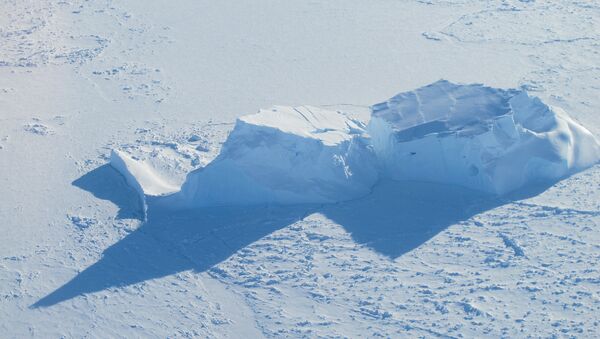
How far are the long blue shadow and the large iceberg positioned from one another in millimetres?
116

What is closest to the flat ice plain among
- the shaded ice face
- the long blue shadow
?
the long blue shadow

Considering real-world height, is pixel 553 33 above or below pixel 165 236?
above

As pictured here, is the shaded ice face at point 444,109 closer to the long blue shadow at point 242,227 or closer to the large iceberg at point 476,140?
the large iceberg at point 476,140

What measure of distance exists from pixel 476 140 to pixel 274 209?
1.38 m

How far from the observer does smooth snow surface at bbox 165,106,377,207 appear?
19.6ft

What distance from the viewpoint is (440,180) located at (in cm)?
606

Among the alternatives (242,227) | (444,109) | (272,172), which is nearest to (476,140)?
(444,109)

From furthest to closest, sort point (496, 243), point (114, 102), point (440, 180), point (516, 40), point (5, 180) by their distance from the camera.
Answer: point (516, 40), point (114, 102), point (5, 180), point (440, 180), point (496, 243)

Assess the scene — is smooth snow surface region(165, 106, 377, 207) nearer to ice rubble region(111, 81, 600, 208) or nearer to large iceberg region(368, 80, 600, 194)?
ice rubble region(111, 81, 600, 208)

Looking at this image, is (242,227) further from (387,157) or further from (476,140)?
(476,140)

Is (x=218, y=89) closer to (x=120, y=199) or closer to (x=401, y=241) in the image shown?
(x=120, y=199)

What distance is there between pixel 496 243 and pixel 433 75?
266 centimetres

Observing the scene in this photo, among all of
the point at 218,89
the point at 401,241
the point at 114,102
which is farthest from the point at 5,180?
the point at 401,241

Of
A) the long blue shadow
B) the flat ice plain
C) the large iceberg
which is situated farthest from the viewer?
the large iceberg
